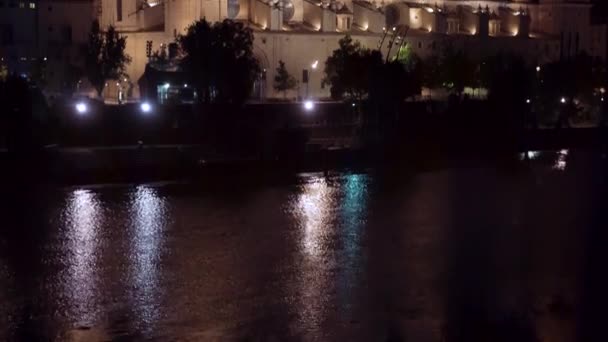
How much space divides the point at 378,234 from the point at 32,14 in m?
Result: 45.3

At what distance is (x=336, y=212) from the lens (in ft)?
56.0

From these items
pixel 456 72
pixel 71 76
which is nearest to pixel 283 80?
pixel 456 72

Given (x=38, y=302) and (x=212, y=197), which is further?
(x=212, y=197)

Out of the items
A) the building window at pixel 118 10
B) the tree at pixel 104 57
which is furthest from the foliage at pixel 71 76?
the building window at pixel 118 10

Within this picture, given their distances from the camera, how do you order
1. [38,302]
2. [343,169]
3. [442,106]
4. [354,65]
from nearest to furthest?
[38,302] < [343,169] < [442,106] < [354,65]

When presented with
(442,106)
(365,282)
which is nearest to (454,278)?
(365,282)

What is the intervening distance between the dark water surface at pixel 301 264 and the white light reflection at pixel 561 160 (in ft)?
21.7

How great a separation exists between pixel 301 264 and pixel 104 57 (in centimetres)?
4036

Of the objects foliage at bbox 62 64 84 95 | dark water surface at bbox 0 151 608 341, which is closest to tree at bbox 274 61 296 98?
foliage at bbox 62 64 84 95

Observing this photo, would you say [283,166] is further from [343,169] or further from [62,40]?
[62,40]

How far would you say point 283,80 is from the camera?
52.9 metres

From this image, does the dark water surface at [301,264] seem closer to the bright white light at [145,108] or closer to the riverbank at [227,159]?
the riverbank at [227,159]

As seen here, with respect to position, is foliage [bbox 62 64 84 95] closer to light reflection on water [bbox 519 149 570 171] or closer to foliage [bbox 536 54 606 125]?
foliage [bbox 536 54 606 125]

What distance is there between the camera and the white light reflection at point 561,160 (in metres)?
26.8
